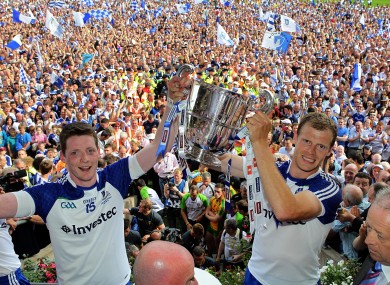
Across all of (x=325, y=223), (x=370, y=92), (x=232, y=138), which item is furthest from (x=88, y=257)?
(x=370, y=92)

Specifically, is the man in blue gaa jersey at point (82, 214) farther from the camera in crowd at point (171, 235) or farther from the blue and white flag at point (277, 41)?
the blue and white flag at point (277, 41)

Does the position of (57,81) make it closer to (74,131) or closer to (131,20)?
(74,131)

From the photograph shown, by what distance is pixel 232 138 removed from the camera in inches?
127

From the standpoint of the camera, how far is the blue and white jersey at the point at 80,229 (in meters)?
3.09

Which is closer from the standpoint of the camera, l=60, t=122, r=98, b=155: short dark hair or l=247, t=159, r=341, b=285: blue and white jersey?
l=247, t=159, r=341, b=285: blue and white jersey

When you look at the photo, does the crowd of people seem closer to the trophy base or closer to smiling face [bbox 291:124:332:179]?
smiling face [bbox 291:124:332:179]

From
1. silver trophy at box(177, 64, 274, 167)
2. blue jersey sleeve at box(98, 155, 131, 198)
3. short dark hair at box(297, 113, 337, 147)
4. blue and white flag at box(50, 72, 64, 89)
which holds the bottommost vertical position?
blue and white flag at box(50, 72, 64, 89)

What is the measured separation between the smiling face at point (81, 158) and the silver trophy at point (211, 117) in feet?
1.79

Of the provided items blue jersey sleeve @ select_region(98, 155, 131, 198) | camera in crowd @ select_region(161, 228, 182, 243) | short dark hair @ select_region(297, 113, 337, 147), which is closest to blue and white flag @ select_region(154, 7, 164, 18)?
camera in crowd @ select_region(161, 228, 182, 243)

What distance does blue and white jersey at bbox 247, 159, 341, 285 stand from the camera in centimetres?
294

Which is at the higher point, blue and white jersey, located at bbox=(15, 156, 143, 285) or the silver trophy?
the silver trophy

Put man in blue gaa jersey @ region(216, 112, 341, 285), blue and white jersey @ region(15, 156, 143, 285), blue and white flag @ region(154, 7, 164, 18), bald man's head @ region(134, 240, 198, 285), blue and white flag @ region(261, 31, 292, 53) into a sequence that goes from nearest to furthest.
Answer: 1. bald man's head @ region(134, 240, 198, 285)
2. man in blue gaa jersey @ region(216, 112, 341, 285)
3. blue and white jersey @ region(15, 156, 143, 285)
4. blue and white flag @ region(261, 31, 292, 53)
5. blue and white flag @ region(154, 7, 164, 18)

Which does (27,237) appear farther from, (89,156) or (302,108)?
(302,108)

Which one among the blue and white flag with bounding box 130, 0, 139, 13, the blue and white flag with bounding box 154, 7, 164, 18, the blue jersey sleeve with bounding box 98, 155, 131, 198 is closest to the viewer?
the blue jersey sleeve with bounding box 98, 155, 131, 198
